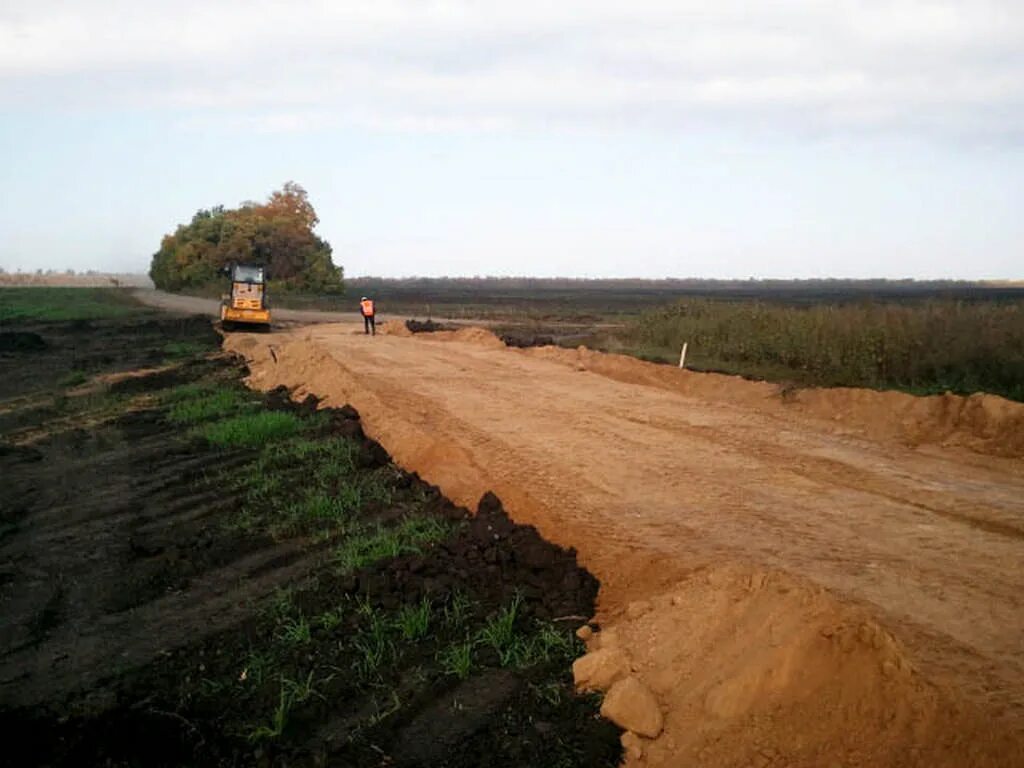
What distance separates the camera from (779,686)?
4770 mm

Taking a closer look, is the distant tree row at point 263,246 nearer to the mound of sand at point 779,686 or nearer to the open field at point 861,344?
the open field at point 861,344

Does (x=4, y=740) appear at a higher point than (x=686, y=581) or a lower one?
lower

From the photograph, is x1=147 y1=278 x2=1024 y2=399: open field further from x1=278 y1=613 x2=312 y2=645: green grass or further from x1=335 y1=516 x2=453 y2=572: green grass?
x1=278 y1=613 x2=312 y2=645: green grass

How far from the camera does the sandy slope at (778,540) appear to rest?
4.56 m

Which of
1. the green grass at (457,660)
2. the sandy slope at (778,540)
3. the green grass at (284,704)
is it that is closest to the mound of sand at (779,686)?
the sandy slope at (778,540)

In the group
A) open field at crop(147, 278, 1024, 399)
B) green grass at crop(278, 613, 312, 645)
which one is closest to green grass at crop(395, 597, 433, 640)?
green grass at crop(278, 613, 312, 645)

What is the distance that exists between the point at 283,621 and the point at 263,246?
6914cm

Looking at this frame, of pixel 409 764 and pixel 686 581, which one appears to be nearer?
pixel 409 764

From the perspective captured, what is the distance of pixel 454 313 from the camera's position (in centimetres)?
5591

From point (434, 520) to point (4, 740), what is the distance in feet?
14.0

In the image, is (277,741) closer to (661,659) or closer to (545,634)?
(545,634)

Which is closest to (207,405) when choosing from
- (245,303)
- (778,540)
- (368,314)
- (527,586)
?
(527,586)

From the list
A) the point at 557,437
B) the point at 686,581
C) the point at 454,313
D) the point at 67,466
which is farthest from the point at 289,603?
the point at 454,313

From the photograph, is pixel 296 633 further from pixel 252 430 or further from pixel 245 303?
pixel 245 303
